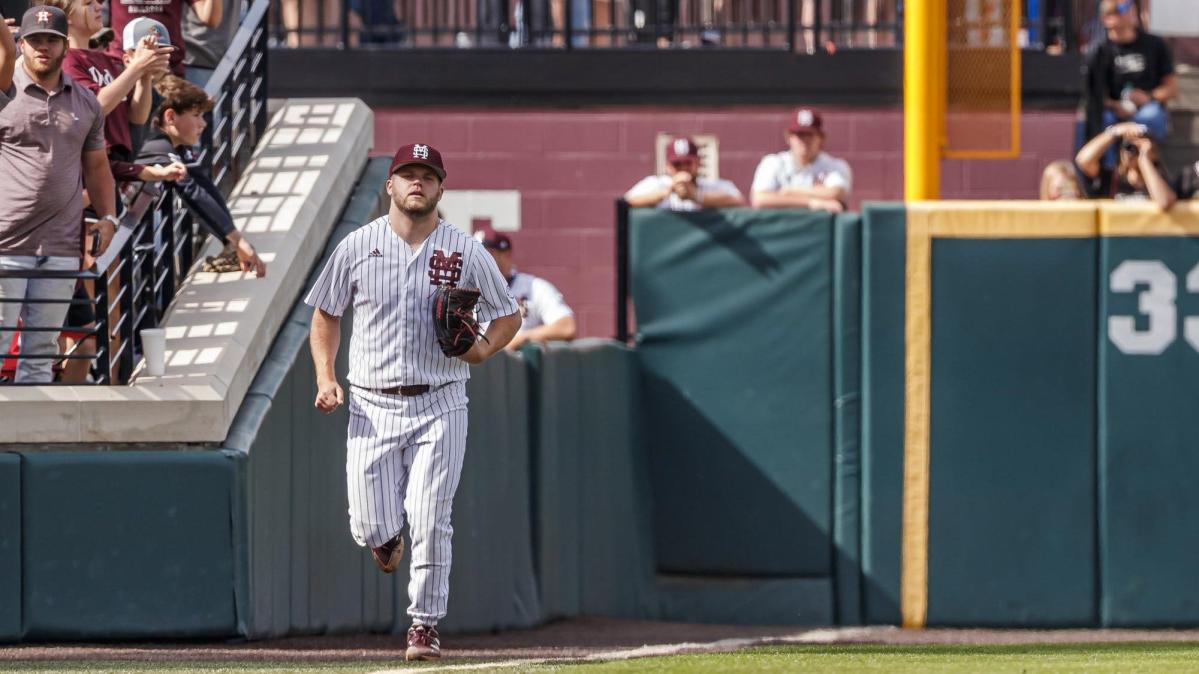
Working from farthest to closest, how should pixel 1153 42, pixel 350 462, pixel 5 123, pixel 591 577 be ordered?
1. pixel 1153 42
2. pixel 591 577
3. pixel 5 123
4. pixel 350 462

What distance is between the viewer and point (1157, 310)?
11.0m

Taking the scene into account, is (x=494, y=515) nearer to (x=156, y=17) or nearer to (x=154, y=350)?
A: (x=154, y=350)

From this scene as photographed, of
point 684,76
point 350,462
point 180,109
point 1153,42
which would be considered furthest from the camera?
point 684,76

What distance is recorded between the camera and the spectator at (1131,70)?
42.2 ft

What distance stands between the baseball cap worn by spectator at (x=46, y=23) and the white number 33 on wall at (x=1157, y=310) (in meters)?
5.79

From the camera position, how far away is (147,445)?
815 centimetres

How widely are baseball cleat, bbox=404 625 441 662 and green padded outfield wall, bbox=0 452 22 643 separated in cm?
170

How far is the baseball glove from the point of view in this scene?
7.13 meters

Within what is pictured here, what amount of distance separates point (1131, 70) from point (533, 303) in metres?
4.30

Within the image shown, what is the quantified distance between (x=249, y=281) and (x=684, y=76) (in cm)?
534

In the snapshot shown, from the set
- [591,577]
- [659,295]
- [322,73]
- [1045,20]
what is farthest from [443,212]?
[1045,20]

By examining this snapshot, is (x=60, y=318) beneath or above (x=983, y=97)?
beneath

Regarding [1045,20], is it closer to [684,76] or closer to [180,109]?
[684,76]

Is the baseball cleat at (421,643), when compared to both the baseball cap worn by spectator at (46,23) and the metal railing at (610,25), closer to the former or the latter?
the baseball cap worn by spectator at (46,23)
